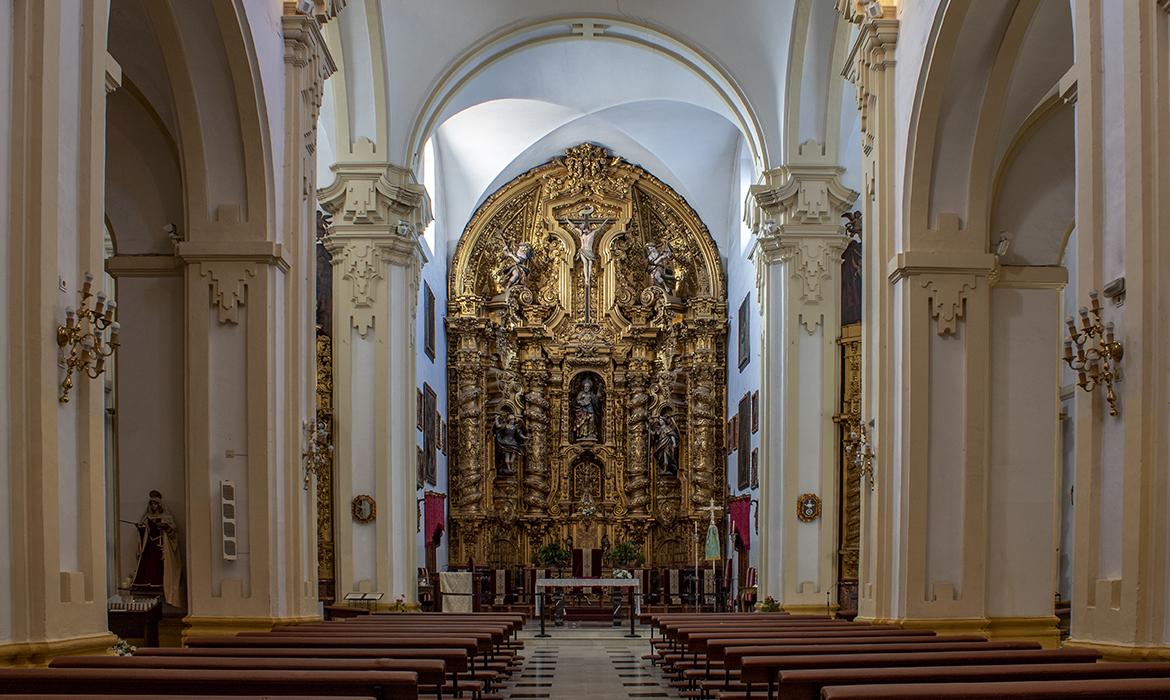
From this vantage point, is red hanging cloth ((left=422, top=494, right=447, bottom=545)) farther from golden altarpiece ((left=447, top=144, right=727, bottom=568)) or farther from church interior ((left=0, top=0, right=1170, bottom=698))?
golden altarpiece ((left=447, top=144, right=727, bottom=568))

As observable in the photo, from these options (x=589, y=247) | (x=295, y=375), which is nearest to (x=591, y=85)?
(x=589, y=247)

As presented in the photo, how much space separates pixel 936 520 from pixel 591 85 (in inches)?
507

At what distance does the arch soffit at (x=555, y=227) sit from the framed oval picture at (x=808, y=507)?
8493mm

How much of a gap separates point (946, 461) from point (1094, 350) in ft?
11.4

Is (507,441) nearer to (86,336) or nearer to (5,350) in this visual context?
(86,336)

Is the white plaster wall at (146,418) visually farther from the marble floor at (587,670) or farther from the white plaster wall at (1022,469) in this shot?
the white plaster wall at (1022,469)

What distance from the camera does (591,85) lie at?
797 inches

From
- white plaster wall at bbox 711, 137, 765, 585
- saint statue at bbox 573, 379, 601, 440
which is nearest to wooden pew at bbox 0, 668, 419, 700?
white plaster wall at bbox 711, 137, 765, 585

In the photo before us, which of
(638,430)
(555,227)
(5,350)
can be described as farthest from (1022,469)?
(555,227)

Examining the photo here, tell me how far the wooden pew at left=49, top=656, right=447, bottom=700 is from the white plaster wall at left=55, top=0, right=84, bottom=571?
596mm

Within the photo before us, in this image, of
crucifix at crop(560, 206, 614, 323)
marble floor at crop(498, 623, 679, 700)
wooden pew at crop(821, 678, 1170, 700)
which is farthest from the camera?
crucifix at crop(560, 206, 614, 323)

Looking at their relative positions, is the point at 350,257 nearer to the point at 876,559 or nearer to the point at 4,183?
the point at 876,559

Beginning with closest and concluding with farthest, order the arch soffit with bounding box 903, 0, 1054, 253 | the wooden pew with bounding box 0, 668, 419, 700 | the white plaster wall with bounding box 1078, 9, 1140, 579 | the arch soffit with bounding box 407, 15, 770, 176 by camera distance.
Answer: the wooden pew with bounding box 0, 668, 419, 700, the white plaster wall with bounding box 1078, 9, 1140, 579, the arch soffit with bounding box 903, 0, 1054, 253, the arch soffit with bounding box 407, 15, 770, 176

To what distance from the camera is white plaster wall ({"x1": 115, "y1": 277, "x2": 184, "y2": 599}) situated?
31.6ft
